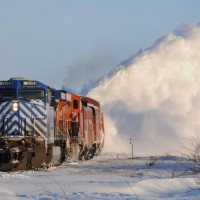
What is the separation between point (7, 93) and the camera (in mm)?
22359

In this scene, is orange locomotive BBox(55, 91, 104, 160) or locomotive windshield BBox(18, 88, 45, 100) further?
orange locomotive BBox(55, 91, 104, 160)

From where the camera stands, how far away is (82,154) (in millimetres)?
29734

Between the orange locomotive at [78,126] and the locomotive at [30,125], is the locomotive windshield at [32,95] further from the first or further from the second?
the orange locomotive at [78,126]

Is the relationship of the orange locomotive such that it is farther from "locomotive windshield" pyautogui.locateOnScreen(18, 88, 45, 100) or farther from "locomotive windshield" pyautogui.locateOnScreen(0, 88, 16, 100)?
"locomotive windshield" pyautogui.locateOnScreen(0, 88, 16, 100)

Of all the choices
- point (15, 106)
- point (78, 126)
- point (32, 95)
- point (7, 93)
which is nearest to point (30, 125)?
point (15, 106)

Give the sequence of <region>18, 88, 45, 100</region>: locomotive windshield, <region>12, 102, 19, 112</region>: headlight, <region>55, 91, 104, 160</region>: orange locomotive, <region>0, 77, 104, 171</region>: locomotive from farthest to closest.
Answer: <region>55, 91, 104, 160</region>: orange locomotive < <region>18, 88, 45, 100</region>: locomotive windshield < <region>12, 102, 19, 112</region>: headlight < <region>0, 77, 104, 171</region>: locomotive

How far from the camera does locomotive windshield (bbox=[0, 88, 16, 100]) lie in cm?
2227

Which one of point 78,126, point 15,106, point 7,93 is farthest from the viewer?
point 78,126

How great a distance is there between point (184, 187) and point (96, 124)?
21.7 m

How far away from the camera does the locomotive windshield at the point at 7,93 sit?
22.3 metres

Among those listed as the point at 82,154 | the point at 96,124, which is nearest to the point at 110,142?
the point at 96,124

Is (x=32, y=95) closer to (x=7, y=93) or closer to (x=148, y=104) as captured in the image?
(x=7, y=93)

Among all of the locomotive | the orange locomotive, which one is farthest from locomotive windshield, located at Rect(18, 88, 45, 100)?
the orange locomotive

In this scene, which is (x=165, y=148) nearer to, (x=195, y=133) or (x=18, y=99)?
(x=195, y=133)
